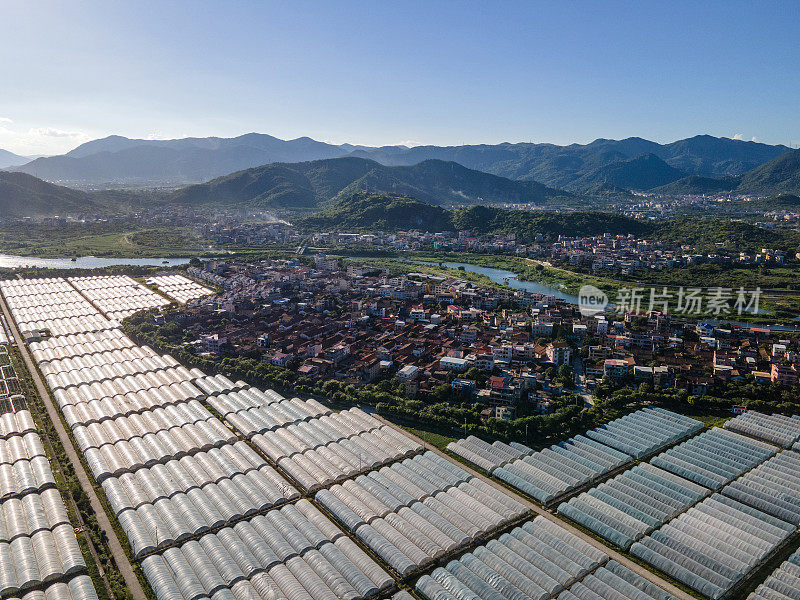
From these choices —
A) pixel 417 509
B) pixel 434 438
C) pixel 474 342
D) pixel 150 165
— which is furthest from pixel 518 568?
pixel 150 165

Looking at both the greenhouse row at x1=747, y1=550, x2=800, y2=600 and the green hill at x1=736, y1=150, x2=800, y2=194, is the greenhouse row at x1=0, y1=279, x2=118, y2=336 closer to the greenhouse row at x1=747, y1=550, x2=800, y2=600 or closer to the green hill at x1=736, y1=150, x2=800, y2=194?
the greenhouse row at x1=747, y1=550, x2=800, y2=600

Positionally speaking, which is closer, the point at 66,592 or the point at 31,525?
the point at 66,592

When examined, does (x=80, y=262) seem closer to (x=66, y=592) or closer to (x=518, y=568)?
(x=66, y=592)

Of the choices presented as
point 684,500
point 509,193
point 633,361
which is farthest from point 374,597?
point 509,193

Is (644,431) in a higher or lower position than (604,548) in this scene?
A: higher

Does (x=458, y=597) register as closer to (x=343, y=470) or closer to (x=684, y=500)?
(x=343, y=470)

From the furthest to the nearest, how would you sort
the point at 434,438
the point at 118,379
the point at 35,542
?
the point at 118,379 < the point at 434,438 < the point at 35,542

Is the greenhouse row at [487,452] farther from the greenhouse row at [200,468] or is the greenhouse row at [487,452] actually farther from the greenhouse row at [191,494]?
the greenhouse row at [191,494]

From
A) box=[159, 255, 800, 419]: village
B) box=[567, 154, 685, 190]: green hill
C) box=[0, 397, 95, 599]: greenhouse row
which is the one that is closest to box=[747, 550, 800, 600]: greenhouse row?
box=[159, 255, 800, 419]: village
